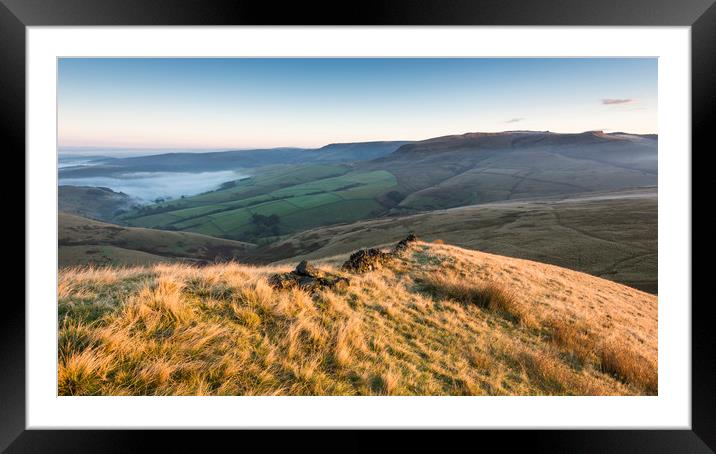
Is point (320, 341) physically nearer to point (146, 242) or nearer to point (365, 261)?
point (365, 261)

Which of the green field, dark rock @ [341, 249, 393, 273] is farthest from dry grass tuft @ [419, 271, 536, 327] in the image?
the green field

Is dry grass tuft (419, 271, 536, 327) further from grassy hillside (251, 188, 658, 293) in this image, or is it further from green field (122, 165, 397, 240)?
green field (122, 165, 397, 240)

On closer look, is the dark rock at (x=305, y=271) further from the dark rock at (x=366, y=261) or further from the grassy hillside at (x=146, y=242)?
the grassy hillside at (x=146, y=242)

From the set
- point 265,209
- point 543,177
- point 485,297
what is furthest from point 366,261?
point 543,177

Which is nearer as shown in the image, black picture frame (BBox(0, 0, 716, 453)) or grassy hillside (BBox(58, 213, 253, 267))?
black picture frame (BBox(0, 0, 716, 453))

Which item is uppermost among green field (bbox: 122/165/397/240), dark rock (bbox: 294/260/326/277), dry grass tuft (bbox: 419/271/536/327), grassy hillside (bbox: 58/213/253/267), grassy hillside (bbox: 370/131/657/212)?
grassy hillside (bbox: 370/131/657/212)
